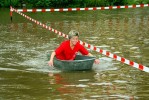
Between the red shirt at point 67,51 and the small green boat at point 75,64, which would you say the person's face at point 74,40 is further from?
the small green boat at point 75,64

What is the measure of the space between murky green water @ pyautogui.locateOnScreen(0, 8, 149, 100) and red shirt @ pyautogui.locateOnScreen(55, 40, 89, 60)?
0.61 meters

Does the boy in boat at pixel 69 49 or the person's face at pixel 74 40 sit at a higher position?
the person's face at pixel 74 40

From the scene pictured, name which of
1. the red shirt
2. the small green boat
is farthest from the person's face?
the small green boat

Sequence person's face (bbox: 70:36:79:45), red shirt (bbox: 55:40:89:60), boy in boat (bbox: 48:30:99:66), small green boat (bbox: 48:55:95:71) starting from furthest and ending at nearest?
red shirt (bbox: 55:40:89:60) < small green boat (bbox: 48:55:95:71) < boy in boat (bbox: 48:30:99:66) < person's face (bbox: 70:36:79:45)

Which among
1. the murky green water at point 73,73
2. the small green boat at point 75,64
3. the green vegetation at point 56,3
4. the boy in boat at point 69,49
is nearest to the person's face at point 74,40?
the boy in boat at point 69,49

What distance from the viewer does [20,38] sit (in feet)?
77.5

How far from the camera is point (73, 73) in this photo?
1498 centimetres

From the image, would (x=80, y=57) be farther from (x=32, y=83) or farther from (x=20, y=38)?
(x=20, y=38)

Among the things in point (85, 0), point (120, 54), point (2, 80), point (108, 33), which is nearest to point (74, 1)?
point (85, 0)

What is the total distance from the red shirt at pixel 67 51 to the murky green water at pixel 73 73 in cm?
61

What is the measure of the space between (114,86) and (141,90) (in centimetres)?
83

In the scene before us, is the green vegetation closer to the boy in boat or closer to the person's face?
the boy in boat

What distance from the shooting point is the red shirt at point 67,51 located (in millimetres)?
14945

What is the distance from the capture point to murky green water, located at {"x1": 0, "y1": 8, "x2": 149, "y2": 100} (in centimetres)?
1223
